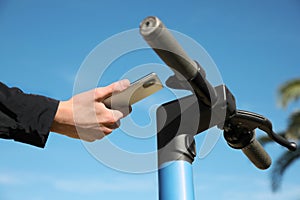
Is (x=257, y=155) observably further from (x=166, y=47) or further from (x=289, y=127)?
(x=289, y=127)

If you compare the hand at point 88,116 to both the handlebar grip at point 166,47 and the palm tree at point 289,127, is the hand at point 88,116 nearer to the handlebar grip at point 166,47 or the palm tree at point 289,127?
the handlebar grip at point 166,47

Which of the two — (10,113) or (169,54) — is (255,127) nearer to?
(169,54)

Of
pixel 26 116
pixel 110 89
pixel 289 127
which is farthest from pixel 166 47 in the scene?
pixel 289 127

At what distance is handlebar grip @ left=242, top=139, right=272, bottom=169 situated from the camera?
1.29 metres

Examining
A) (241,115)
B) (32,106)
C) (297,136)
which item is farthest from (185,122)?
(297,136)

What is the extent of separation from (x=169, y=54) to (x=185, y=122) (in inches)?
9.9

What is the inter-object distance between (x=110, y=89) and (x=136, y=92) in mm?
124

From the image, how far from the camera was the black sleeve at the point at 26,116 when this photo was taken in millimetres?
1082

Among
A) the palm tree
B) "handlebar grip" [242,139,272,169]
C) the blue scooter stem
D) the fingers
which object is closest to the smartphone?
the fingers

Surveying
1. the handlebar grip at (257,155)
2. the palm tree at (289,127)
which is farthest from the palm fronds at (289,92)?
the handlebar grip at (257,155)

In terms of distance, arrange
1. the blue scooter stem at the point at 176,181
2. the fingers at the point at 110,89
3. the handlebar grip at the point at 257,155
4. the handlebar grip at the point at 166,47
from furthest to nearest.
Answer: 1. the handlebar grip at the point at 257,155
2. the fingers at the point at 110,89
3. the blue scooter stem at the point at 176,181
4. the handlebar grip at the point at 166,47

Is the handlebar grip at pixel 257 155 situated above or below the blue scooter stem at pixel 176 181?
above

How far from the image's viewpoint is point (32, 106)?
1109 millimetres

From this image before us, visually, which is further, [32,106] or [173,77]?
[32,106]
